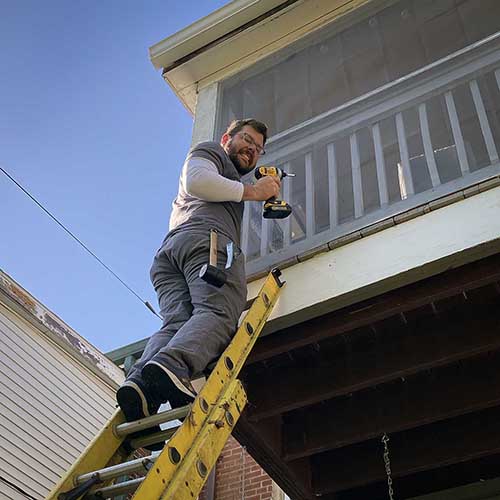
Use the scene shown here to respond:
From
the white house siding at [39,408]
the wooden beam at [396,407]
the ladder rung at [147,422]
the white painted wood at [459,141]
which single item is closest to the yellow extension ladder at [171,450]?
the ladder rung at [147,422]

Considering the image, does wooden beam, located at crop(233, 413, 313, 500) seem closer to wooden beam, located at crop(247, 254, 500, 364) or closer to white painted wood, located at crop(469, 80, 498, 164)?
wooden beam, located at crop(247, 254, 500, 364)

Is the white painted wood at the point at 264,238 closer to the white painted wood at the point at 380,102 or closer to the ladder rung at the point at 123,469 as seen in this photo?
the white painted wood at the point at 380,102

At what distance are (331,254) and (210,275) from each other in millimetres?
1003

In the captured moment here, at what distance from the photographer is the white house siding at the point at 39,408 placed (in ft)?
19.6

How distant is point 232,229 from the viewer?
364 cm

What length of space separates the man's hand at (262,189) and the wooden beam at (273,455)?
4.31ft

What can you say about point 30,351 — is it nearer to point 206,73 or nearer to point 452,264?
point 206,73

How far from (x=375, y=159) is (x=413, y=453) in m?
1.90

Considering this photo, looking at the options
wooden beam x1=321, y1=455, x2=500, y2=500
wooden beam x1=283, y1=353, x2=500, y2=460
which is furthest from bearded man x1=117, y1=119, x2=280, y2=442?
wooden beam x1=321, y1=455, x2=500, y2=500

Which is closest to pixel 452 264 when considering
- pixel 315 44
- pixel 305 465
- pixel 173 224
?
pixel 173 224

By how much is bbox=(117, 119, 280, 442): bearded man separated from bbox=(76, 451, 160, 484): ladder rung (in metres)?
0.30

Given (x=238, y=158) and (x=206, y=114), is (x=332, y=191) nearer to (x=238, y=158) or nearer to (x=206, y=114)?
(x=238, y=158)

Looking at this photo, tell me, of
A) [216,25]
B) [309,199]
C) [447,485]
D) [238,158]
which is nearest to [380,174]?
[309,199]

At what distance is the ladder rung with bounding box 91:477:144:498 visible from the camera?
232 centimetres
